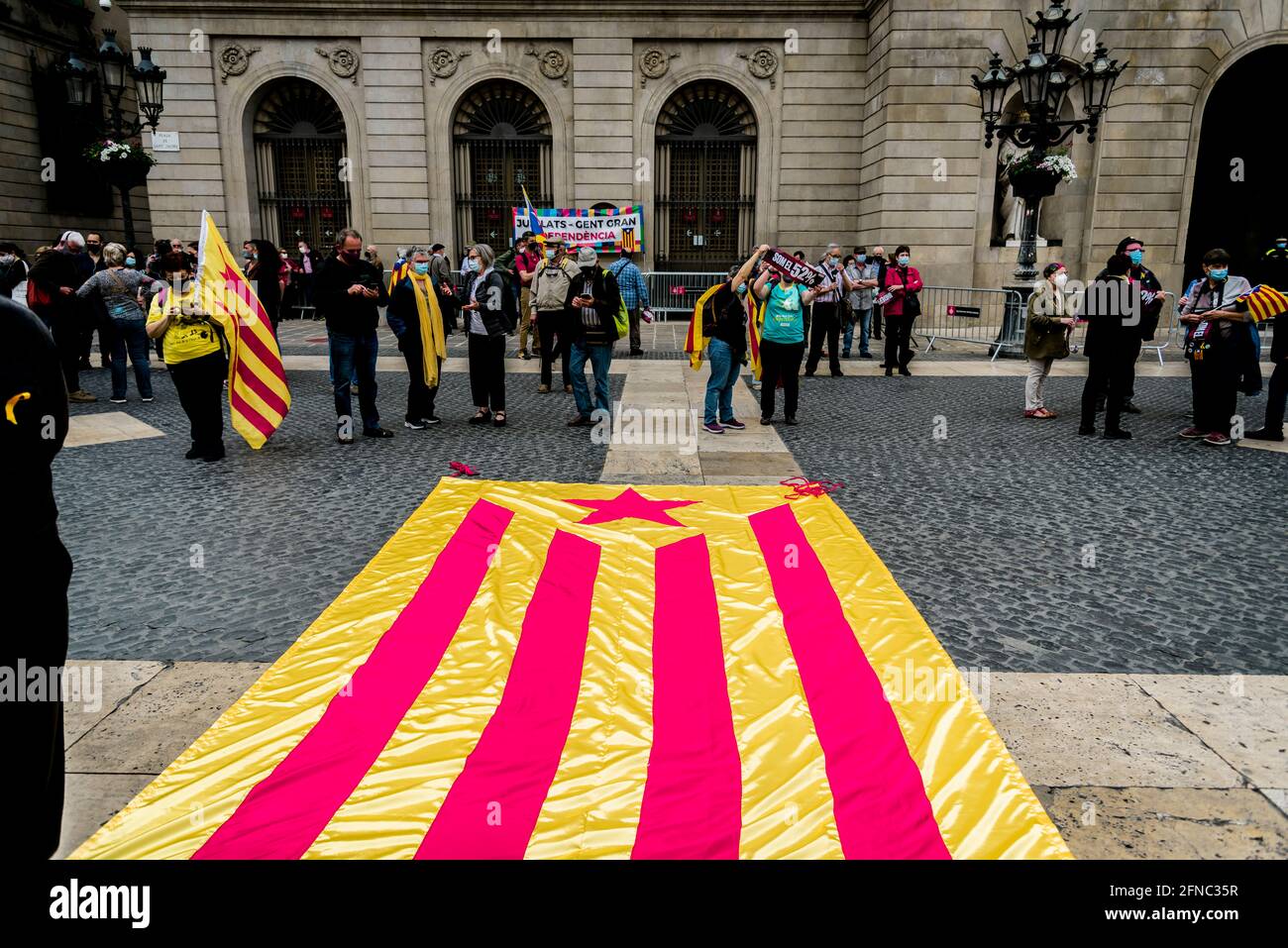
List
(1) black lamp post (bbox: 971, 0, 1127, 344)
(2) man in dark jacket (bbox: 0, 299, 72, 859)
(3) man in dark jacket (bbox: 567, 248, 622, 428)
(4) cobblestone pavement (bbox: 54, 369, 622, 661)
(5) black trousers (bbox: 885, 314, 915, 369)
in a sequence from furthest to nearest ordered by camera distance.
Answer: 1. (5) black trousers (bbox: 885, 314, 915, 369)
2. (1) black lamp post (bbox: 971, 0, 1127, 344)
3. (3) man in dark jacket (bbox: 567, 248, 622, 428)
4. (4) cobblestone pavement (bbox: 54, 369, 622, 661)
5. (2) man in dark jacket (bbox: 0, 299, 72, 859)

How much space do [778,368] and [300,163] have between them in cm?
1840

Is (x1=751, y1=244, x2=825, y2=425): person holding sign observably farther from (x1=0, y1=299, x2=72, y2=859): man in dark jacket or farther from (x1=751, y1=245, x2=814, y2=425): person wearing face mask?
(x1=0, y1=299, x2=72, y2=859): man in dark jacket

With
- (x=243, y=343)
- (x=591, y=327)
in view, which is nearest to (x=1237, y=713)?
(x=591, y=327)

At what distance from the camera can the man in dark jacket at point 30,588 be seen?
1996 mm

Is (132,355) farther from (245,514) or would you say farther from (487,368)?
(245,514)

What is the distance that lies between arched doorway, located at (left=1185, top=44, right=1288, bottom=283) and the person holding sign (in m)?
19.8

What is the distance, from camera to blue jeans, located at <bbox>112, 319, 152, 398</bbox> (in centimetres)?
1092

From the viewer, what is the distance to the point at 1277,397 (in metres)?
8.93

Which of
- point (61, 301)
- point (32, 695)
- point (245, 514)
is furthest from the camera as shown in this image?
point (61, 301)

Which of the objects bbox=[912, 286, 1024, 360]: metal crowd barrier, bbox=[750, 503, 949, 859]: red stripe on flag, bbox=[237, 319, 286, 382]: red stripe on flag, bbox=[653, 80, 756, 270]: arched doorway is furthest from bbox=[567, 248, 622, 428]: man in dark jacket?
bbox=[653, 80, 756, 270]: arched doorway

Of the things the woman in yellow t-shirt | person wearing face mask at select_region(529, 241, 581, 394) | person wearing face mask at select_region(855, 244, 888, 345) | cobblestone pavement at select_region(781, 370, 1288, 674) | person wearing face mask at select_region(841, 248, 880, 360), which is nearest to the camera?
cobblestone pavement at select_region(781, 370, 1288, 674)
